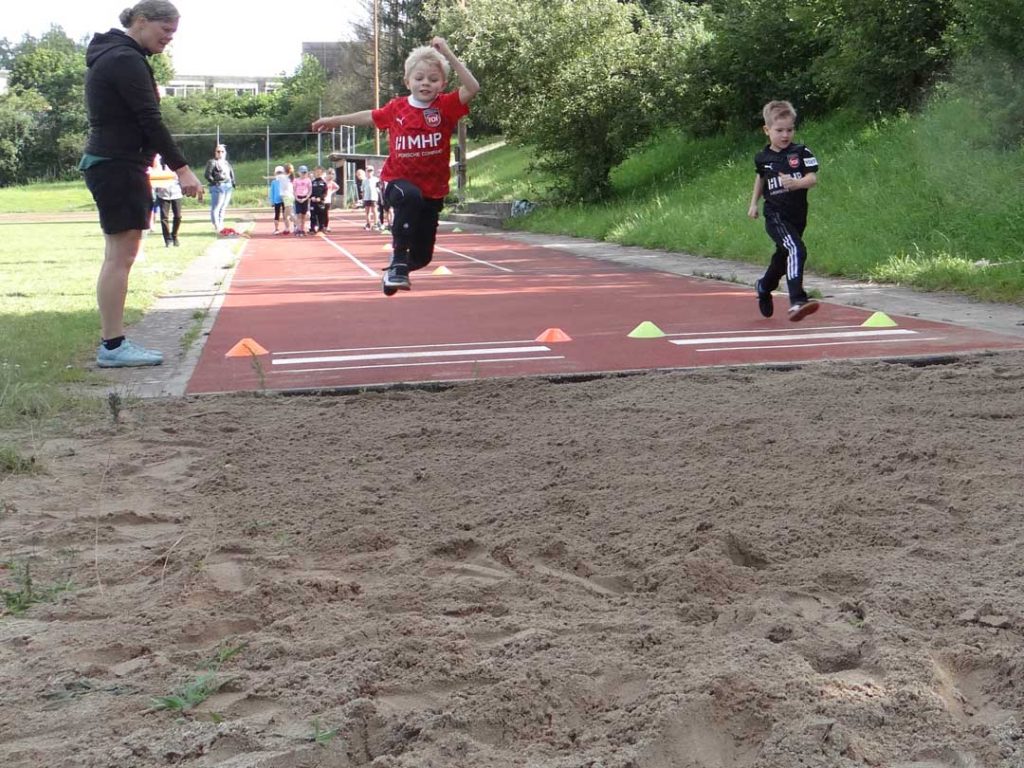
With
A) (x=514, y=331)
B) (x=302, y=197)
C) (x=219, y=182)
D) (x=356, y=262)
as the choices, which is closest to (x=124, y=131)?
(x=514, y=331)

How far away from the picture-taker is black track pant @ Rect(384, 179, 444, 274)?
7699 millimetres

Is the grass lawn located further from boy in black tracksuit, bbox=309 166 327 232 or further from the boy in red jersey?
boy in black tracksuit, bbox=309 166 327 232

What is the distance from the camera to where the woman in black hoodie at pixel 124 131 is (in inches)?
286

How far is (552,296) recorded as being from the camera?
12.8 m

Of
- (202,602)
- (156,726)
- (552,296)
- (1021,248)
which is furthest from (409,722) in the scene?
(1021,248)

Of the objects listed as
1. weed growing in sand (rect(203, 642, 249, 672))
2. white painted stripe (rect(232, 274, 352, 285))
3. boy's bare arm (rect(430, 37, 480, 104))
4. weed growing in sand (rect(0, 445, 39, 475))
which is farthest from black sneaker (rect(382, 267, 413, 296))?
white painted stripe (rect(232, 274, 352, 285))

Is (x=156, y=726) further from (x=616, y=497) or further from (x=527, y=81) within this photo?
(x=527, y=81)

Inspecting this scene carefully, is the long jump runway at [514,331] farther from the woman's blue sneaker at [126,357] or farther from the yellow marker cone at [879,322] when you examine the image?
the woman's blue sneaker at [126,357]

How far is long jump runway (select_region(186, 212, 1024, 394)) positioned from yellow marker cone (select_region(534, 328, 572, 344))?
2 cm

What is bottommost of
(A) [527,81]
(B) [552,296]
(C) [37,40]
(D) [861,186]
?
(B) [552,296]

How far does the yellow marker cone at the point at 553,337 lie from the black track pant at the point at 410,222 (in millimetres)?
1228

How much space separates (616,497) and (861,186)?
14.6 metres

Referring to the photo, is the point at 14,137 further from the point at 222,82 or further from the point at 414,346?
the point at 414,346

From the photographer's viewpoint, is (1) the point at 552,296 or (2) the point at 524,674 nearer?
(2) the point at 524,674
